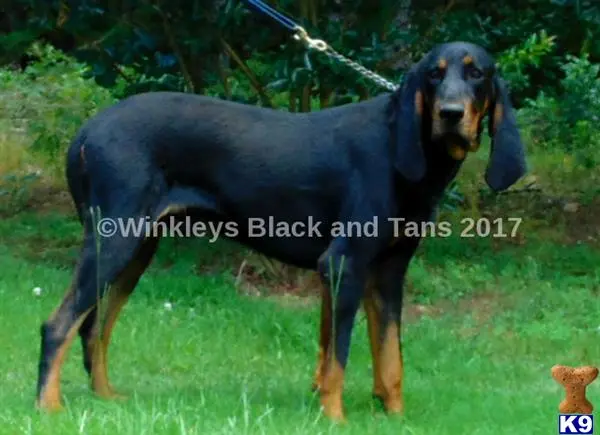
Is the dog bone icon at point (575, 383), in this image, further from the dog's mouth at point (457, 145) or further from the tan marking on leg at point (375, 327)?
the tan marking on leg at point (375, 327)

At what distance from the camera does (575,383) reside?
4574mm

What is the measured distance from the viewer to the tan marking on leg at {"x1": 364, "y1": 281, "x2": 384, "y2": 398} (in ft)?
20.3

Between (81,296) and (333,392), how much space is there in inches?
51.4

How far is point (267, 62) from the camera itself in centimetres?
929

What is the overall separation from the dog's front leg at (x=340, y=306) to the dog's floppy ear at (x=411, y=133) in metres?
0.51

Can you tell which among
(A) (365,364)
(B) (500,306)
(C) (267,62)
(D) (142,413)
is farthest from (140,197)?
(B) (500,306)

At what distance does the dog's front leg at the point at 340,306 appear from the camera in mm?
5816

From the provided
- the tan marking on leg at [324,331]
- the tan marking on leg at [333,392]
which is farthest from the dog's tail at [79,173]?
the tan marking on leg at [333,392]

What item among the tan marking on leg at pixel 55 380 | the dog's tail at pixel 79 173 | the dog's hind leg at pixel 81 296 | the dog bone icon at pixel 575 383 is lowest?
the tan marking on leg at pixel 55 380

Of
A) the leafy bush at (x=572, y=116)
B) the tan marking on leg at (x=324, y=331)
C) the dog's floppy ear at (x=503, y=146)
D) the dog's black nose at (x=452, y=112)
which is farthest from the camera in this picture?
the leafy bush at (x=572, y=116)

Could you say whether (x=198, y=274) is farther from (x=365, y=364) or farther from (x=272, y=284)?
(x=365, y=364)

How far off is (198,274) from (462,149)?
4.39m

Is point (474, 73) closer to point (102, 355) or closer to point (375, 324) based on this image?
point (375, 324)

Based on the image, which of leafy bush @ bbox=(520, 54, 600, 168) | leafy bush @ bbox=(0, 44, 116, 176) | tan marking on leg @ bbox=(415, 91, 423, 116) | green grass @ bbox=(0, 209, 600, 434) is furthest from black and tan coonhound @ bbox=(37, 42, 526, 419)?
leafy bush @ bbox=(0, 44, 116, 176)
